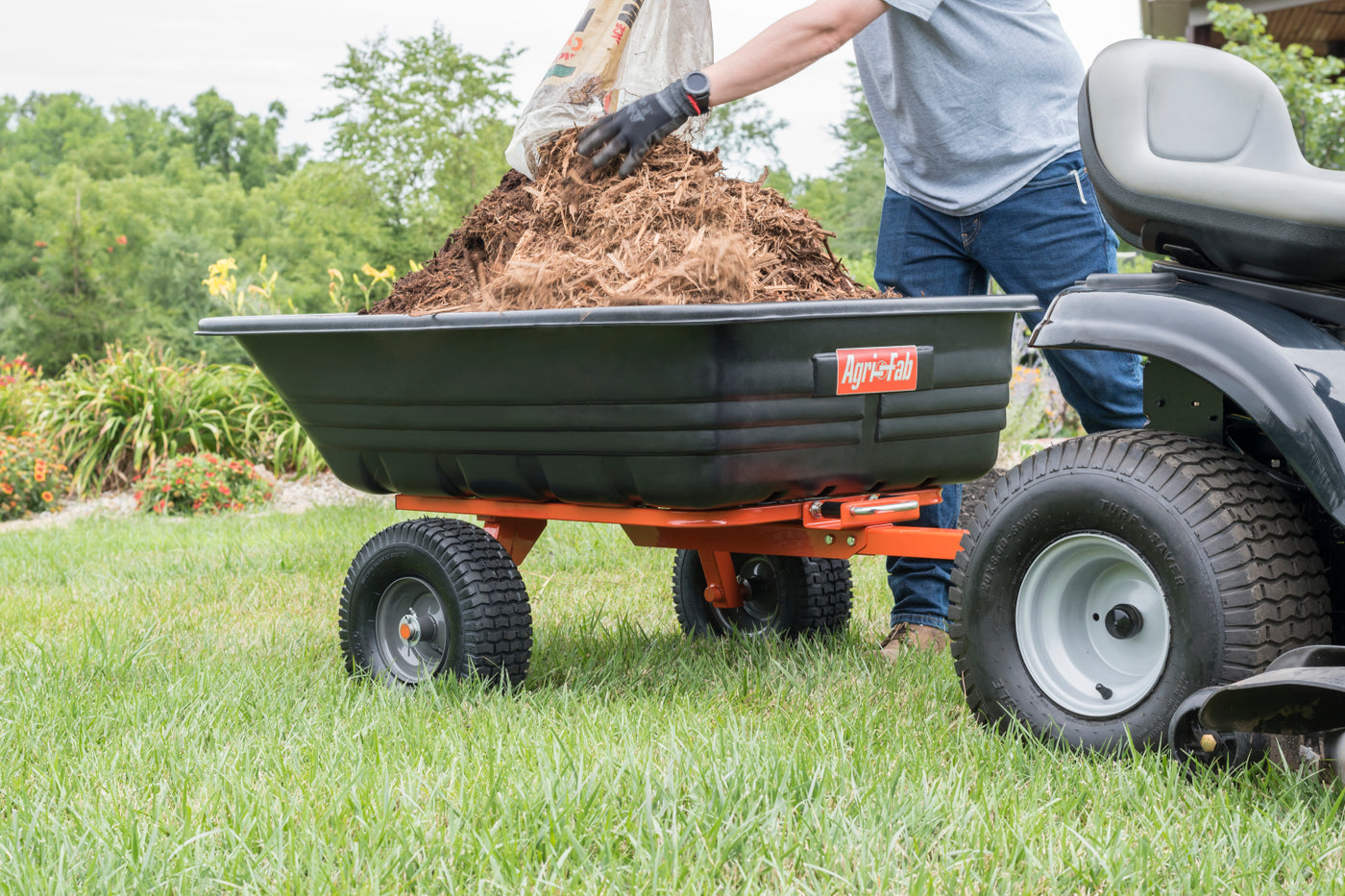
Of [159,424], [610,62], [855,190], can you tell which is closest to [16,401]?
[159,424]

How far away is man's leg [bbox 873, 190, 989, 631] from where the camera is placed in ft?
9.53

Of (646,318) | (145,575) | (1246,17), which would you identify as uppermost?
(1246,17)

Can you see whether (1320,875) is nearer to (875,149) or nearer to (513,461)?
(513,461)

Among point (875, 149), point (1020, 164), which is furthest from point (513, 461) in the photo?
point (875, 149)

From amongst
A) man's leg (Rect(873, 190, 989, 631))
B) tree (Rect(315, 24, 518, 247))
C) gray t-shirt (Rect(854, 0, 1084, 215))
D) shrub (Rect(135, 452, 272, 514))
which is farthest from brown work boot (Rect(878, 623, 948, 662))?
tree (Rect(315, 24, 518, 247))

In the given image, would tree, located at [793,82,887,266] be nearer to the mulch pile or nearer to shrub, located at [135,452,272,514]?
shrub, located at [135,452,272,514]

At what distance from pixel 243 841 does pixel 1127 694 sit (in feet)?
4.17

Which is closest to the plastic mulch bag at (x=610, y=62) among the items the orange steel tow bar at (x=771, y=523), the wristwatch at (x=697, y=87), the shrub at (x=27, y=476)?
the wristwatch at (x=697, y=87)

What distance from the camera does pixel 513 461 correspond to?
2.30 meters

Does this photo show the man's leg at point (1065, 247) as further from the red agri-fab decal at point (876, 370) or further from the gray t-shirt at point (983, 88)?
the red agri-fab decal at point (876, 370)

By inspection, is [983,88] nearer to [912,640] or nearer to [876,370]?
[876,370]

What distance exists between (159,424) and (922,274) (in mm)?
5491

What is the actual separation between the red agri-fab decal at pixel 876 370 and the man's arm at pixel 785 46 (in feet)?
2.20

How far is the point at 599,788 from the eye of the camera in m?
1.66
